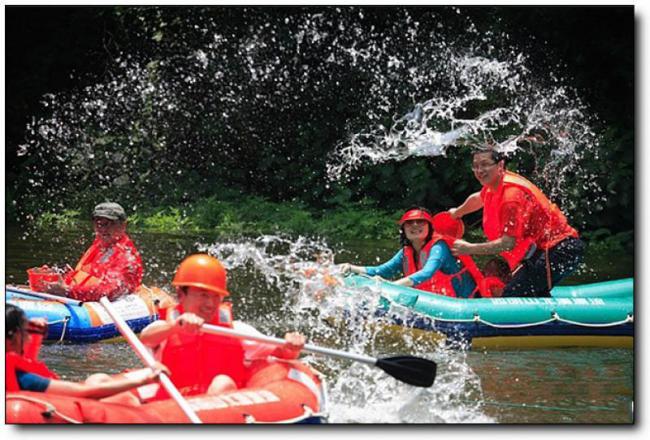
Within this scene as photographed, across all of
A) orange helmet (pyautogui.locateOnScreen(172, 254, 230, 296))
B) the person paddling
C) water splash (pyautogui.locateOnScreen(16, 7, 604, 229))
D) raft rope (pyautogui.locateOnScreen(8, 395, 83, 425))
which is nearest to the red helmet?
orange helmet (pyautogui.locateOnScreen(172, 254, 230, 296))

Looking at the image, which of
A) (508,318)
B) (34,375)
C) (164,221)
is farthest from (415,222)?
(164,221)

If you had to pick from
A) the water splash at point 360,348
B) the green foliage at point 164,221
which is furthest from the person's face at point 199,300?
the green foliage at point 164,221

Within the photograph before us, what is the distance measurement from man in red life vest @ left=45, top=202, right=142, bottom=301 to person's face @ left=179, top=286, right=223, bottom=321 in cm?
240

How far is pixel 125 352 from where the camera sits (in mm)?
6672

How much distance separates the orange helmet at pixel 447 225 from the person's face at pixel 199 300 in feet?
9.66

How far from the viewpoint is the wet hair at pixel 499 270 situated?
7309 millimetres

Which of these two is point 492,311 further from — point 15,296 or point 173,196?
point 173,196

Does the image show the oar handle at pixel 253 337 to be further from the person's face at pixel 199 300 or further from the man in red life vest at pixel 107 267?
the man in red life vest at pixel 107 267

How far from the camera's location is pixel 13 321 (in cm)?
439

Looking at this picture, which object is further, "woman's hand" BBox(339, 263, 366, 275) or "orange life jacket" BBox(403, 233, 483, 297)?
"orange life jacket" BBox(403, 233, 483, 297)

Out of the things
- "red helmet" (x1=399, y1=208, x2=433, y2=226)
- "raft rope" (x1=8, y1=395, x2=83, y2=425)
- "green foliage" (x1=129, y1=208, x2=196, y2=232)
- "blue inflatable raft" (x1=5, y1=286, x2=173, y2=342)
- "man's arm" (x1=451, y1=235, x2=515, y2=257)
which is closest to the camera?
"raft rope" (x1=8, y1=395, x2=83, y2=425)

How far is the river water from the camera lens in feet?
17.2

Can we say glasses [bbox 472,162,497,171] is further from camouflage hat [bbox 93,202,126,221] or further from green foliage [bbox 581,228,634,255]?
green foliage [bbox 581,228,634,255]

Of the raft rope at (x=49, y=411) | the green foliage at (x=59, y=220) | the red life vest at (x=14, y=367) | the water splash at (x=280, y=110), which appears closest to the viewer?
the raft rope at (x=49, y=411)
